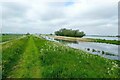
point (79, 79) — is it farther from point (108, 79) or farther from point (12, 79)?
point (12, 79)

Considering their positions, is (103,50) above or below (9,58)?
below

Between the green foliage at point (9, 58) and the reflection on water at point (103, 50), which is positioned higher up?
the green foliage at point (9, 58)

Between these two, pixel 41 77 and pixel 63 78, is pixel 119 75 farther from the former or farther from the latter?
pixel 41 77

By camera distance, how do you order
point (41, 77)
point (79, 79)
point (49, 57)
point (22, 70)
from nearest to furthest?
1. point (79, 79)
2. point (41, 77)
3. point (22, 70)
4. point (49, 57)

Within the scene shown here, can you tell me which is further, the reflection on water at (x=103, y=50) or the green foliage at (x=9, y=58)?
the reflection on water at (x=103, y=50)

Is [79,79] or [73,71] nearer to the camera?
[79,79]

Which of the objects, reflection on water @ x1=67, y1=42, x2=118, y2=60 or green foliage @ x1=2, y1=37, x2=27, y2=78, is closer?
green foliage @ x1=2, y1=37, x2=27, y2=78

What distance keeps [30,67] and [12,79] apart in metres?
3.48

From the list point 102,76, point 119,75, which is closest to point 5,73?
point 102,76

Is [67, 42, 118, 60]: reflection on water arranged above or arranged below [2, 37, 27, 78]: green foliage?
below

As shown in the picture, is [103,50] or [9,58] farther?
[103,50]

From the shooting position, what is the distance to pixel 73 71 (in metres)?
12.9

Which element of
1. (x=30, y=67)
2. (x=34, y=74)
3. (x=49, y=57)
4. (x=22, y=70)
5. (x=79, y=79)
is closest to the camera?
(x=79, y=79)

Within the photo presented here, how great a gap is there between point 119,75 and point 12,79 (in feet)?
23.2
